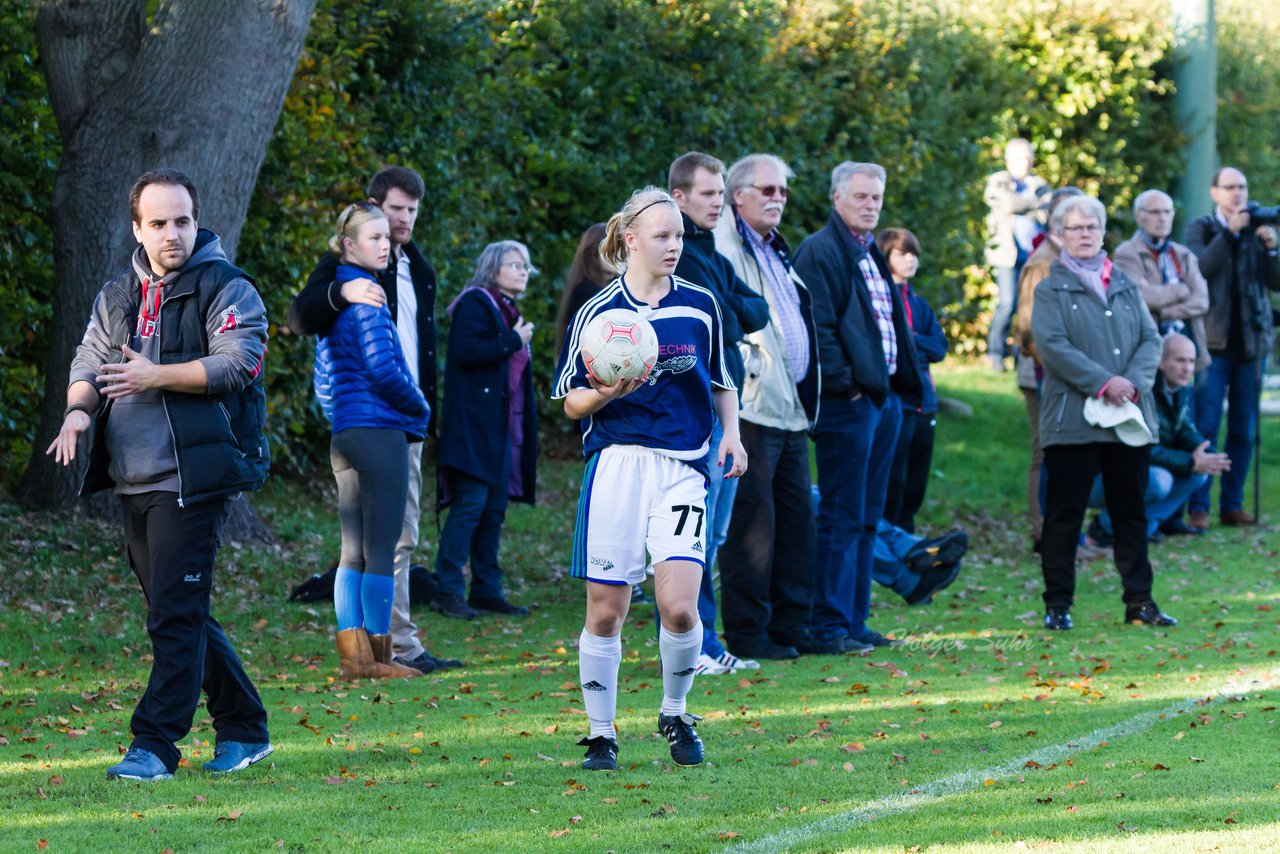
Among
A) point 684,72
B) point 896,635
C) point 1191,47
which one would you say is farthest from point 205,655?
point 1191,47

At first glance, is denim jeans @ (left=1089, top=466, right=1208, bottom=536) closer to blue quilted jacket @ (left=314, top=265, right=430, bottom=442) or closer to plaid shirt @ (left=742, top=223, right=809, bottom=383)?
plaid shirt @ (left=742, top=223, right=809, bottom=383)

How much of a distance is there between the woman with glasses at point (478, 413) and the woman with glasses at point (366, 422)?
6.65 feet

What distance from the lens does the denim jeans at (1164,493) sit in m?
13.1

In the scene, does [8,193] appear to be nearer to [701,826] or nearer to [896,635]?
[896,635]

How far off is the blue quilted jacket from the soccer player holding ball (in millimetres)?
1668

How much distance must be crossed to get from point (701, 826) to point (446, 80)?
379 inches

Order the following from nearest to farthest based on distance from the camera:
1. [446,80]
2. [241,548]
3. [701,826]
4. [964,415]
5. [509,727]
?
[701,826]
[509,727]
[241,548]
[446,80]
[964,415]

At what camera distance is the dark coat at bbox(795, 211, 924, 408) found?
8.66 metres

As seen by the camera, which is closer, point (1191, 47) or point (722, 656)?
point (722, 656)

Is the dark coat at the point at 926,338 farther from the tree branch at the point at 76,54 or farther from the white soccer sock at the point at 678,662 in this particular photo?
the white soccer sock at the point at 678,662

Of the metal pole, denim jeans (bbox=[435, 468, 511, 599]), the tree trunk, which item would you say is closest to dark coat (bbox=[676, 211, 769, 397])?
denim jeans (bbox=[435, 468, 511, 599])

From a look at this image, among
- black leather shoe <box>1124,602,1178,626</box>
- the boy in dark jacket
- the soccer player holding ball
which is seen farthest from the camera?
the boy in dark jacket

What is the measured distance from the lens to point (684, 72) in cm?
1595

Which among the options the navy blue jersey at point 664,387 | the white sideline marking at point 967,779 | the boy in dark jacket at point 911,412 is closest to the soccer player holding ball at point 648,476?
the navy blue jersey at point 664,387
